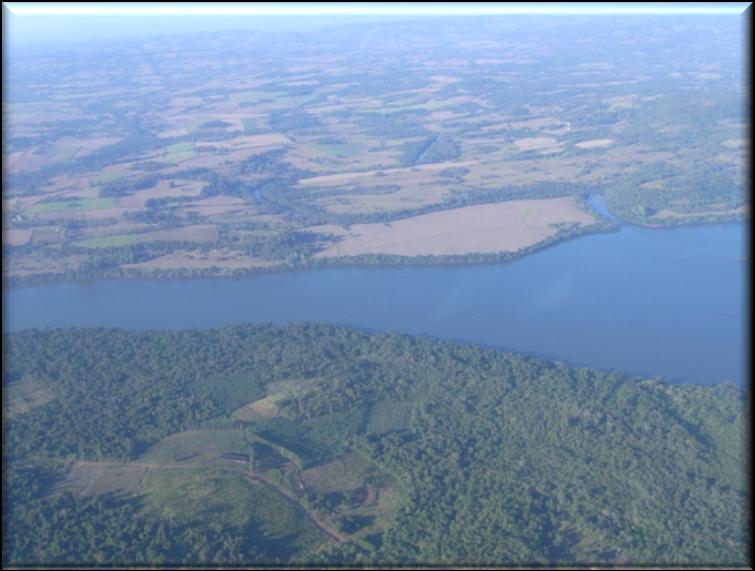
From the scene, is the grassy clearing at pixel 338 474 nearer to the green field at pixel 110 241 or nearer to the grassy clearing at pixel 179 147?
the green field at pixel 110 241

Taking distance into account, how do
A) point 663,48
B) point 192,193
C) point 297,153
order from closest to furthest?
point 192,193, point 297,153, point 663,48

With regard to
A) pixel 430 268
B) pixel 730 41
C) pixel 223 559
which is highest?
pixel 223 559

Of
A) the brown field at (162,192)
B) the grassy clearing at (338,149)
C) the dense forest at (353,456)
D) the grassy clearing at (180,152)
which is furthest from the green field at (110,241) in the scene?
the grassy clearing at (338,149)

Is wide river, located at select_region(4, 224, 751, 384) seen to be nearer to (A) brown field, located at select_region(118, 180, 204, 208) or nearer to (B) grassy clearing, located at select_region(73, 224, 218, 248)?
(B) grassy clearing, located at select_region(73, 224, 218, 248)

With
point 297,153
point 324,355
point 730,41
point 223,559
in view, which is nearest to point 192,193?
point 297,153

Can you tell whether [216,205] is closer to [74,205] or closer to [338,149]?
[74,205]

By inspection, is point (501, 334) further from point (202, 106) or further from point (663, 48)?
point (663, 48)

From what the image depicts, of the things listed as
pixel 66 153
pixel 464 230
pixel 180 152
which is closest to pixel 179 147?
pixel 180 152
